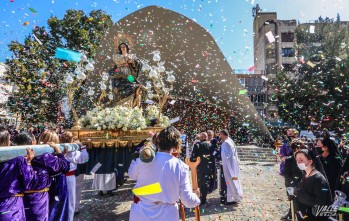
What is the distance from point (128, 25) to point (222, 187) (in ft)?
58.0

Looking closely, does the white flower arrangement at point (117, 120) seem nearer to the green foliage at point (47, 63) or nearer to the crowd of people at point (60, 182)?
the crowd of people at point (60, 182)

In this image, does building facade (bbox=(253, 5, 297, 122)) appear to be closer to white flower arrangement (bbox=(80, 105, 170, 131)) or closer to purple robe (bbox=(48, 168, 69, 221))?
white flower arrangement (bbox=(80, 105, 170, 131))

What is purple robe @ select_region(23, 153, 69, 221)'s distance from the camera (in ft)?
12.4

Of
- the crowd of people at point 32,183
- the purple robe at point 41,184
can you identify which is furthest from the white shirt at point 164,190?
the purple robe at point 41,184

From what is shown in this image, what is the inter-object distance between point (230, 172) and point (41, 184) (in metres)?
5.17

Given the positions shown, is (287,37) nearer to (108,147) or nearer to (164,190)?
(108,147)

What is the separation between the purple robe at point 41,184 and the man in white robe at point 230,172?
4880mm

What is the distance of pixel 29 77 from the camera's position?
2052 cm

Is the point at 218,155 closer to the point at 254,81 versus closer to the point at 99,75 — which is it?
the point at 99,75

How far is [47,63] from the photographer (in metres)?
23.6

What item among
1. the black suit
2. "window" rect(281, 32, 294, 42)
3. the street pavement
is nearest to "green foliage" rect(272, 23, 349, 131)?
the street pavement

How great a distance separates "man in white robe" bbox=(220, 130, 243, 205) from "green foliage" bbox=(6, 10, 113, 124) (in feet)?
57.1

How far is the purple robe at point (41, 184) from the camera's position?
12.4 ft

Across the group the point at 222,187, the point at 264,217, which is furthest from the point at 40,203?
the point at 222,187
